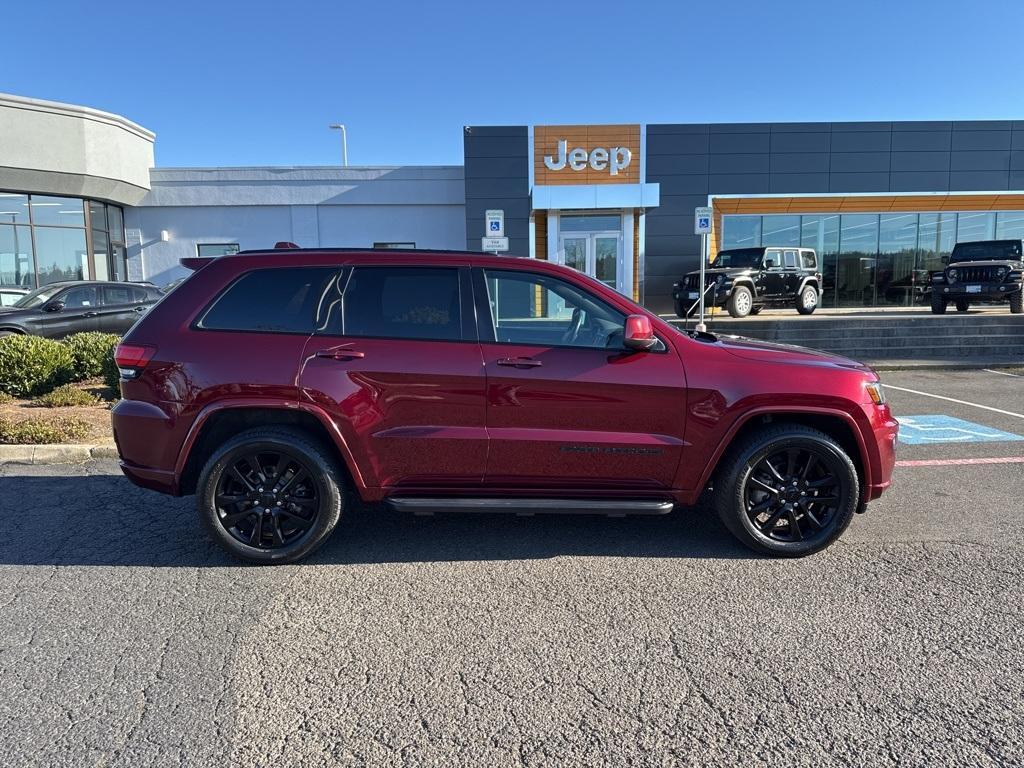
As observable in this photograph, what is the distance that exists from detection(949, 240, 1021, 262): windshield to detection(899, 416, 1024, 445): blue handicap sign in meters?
12.3

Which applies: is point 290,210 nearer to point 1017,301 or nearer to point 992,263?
point 992,263

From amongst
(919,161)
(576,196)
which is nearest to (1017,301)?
(919,161)

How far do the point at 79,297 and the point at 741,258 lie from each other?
Answer: 16.1 meters

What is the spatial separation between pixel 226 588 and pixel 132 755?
1.33m

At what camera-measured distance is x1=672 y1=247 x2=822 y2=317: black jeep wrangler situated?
17.5 m

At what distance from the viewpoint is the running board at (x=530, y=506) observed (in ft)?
12.5

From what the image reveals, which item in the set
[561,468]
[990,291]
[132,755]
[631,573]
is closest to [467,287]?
[561,468]

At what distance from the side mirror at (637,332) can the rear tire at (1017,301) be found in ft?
59.5

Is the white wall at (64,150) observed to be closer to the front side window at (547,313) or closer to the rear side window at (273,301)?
the rear side window at (273,301)

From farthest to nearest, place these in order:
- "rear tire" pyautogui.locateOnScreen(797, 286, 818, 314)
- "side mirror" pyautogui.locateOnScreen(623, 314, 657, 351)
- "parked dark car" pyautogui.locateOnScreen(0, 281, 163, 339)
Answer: "rear tire" pyautogui.locateOnScreen(797, 286, 818, 314)
"parked dark car" pyautogui.locateOnScreen(0, 281, 163, 339)
"side mirror" pyautogui.locateOnScreen(623, 314, 657, 351)

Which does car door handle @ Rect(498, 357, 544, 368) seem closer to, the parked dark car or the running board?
the running board

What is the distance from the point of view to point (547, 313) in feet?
13.2

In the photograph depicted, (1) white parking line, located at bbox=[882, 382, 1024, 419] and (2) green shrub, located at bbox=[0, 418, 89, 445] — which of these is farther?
(1) white parking line, located at bbox=[882, 382, 1024, 419]

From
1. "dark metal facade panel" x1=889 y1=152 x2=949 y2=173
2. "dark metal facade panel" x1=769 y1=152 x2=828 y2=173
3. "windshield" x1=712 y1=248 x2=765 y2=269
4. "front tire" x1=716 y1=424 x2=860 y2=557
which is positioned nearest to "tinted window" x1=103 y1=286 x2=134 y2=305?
"front tire" x1=716 y1=424 x2=860 y2=557
